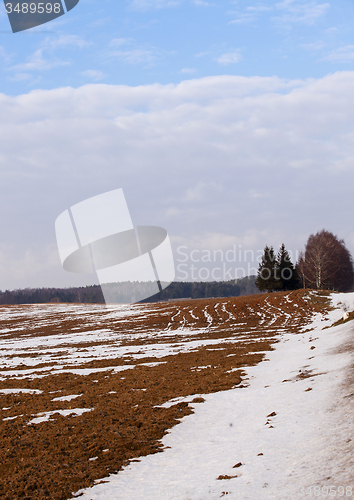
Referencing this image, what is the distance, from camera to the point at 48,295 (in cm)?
19462

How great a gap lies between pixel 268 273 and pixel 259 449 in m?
60.8

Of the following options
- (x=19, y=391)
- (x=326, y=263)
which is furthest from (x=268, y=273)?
(x=19, y=391)

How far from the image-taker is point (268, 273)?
216ft

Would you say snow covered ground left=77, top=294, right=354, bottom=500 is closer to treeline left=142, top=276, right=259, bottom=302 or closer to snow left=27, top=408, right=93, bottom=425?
snow left=27, top=408, right=93, bottom=425

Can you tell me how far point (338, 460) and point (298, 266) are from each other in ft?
239

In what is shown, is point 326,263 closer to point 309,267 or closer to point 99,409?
point 309,267

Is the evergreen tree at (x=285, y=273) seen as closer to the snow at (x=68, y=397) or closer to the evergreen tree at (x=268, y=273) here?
the evergreen tree at (x=268, y=273)

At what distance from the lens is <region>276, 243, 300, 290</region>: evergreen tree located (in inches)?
2576

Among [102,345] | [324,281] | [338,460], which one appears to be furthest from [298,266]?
[338,460]

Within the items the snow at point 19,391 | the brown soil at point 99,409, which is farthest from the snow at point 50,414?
the snow at point 19,391

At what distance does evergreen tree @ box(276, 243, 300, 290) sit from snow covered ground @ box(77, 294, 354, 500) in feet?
182

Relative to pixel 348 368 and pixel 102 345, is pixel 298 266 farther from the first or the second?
pixel 348 368

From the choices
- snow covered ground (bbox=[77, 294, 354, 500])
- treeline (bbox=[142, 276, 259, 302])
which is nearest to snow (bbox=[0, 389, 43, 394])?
snow covered ground (bbox=[77, 294, 354, 500])

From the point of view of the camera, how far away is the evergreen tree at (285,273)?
2576 inches
